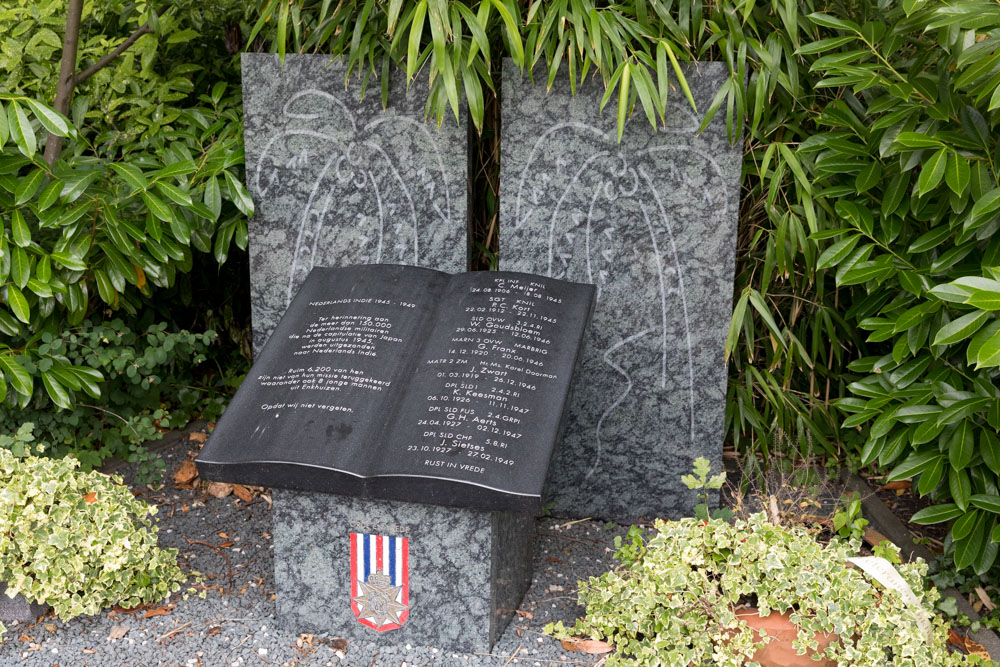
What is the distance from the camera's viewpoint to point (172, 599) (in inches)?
98.2

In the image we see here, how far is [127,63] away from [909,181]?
249 centimetres

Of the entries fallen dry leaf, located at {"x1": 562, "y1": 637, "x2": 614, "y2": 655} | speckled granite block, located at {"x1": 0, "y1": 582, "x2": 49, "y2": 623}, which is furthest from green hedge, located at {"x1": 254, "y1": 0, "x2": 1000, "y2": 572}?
speckled granite block, located at {"x1": 0, "y1": 582, "x2": 49, "y2": 623}

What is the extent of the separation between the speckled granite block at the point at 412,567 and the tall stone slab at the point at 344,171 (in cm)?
88

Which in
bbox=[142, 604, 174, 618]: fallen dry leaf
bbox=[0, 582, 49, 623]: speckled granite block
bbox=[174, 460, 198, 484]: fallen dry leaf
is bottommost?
bbox=[174, 460, 198, 484]: fallen dry leaf

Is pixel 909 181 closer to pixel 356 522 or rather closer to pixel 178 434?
pixel 356 522

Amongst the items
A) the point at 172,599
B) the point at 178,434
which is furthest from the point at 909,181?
the point at 178,434

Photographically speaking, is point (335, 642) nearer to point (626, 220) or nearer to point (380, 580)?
point (380, 580)

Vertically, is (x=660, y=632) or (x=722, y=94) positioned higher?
(x=722, y=94)

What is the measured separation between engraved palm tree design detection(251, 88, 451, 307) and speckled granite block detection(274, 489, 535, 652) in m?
0.89

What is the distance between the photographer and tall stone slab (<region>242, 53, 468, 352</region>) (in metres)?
2.72

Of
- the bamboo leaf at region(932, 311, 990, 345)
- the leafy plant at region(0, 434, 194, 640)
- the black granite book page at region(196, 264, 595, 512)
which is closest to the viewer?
the bamboo leaf at region(932, 311, 990, 345)

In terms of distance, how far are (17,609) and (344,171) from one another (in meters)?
1.51

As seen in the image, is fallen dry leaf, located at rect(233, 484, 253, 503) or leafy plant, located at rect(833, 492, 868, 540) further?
fallen dry leaf, located at rect(233, 484, 253, 503)

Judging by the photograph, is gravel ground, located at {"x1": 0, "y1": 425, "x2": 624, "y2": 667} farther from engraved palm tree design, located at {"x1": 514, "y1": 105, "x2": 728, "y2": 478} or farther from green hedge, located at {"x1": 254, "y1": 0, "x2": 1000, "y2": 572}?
green hedge, located at {"x1": 254, "y1": 0, "x2": 1000, "y2": 572}
